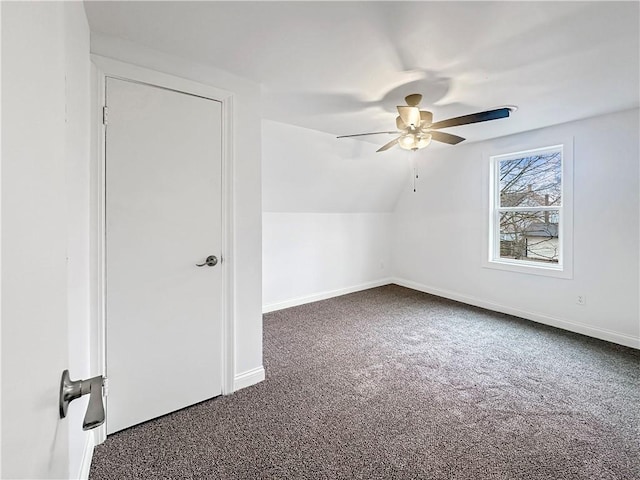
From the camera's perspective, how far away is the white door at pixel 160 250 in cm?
185

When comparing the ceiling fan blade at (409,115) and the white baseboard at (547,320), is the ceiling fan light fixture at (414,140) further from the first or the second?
the white baseboard at (547,320)

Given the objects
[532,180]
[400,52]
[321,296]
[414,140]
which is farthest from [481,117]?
[321,296]

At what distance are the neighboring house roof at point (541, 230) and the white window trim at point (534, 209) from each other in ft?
0.28

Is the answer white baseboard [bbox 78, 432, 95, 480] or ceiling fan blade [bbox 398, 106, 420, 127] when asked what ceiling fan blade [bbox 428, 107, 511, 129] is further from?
white baseboard [bbox 78, 432, 95, 480]

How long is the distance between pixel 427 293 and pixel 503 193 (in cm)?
185

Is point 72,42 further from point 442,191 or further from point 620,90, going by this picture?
point 442,191

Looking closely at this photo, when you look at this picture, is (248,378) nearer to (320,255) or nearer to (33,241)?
(33,241)

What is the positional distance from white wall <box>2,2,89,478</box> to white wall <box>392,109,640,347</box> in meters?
4.22

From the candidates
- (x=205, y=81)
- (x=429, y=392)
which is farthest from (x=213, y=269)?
(x=429, y=392)

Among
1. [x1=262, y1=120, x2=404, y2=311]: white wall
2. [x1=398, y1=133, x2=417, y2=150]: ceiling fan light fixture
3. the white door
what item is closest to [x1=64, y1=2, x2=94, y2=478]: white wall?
the white door

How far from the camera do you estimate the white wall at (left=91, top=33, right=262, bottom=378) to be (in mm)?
2240

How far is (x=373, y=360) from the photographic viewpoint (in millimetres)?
2820

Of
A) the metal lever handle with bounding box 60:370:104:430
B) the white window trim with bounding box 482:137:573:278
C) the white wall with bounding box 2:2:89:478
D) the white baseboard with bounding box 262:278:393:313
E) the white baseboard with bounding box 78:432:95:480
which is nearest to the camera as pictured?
the white wall with bounding box 2:2:89:478

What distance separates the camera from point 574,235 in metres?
3.41
